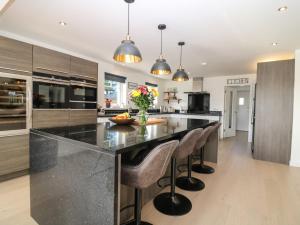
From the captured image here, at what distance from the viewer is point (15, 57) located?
106 inches

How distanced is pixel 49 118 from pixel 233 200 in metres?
3.22

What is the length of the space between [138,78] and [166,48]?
277 centimetres

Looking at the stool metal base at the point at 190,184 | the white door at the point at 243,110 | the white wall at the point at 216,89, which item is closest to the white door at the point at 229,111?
the white wall at the point at 216,89

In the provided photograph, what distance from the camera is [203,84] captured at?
7.15m

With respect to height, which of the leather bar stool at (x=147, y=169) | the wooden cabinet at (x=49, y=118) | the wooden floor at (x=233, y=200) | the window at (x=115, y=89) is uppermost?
the window at (x=115, y=89)

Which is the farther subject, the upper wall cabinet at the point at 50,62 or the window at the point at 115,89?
the window at the point at 115,89

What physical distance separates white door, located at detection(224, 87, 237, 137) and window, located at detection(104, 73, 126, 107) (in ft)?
13.1

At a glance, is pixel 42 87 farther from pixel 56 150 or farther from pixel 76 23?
pixel 56 150

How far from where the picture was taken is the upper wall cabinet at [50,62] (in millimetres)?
2947

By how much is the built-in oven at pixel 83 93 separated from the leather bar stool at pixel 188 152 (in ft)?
8.08

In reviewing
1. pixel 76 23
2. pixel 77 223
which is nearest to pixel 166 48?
pixel 76 23

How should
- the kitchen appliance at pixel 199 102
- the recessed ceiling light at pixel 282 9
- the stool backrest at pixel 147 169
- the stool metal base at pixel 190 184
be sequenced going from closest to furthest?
the stool backrest at pixel 147 169
the recessed ceiling light at pixel 282 9
the stool metal base at pixel 190 184
the kitchen appliance at pixel 199 102

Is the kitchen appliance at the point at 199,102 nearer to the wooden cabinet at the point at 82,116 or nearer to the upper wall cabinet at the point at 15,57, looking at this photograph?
the wooden cabinet at the point at 82,116

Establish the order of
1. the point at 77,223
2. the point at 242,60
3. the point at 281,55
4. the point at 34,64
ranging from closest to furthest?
1. the point at 77,223
2. the point at 34,64
3. the point at 281,55
4. the point at 242,60
